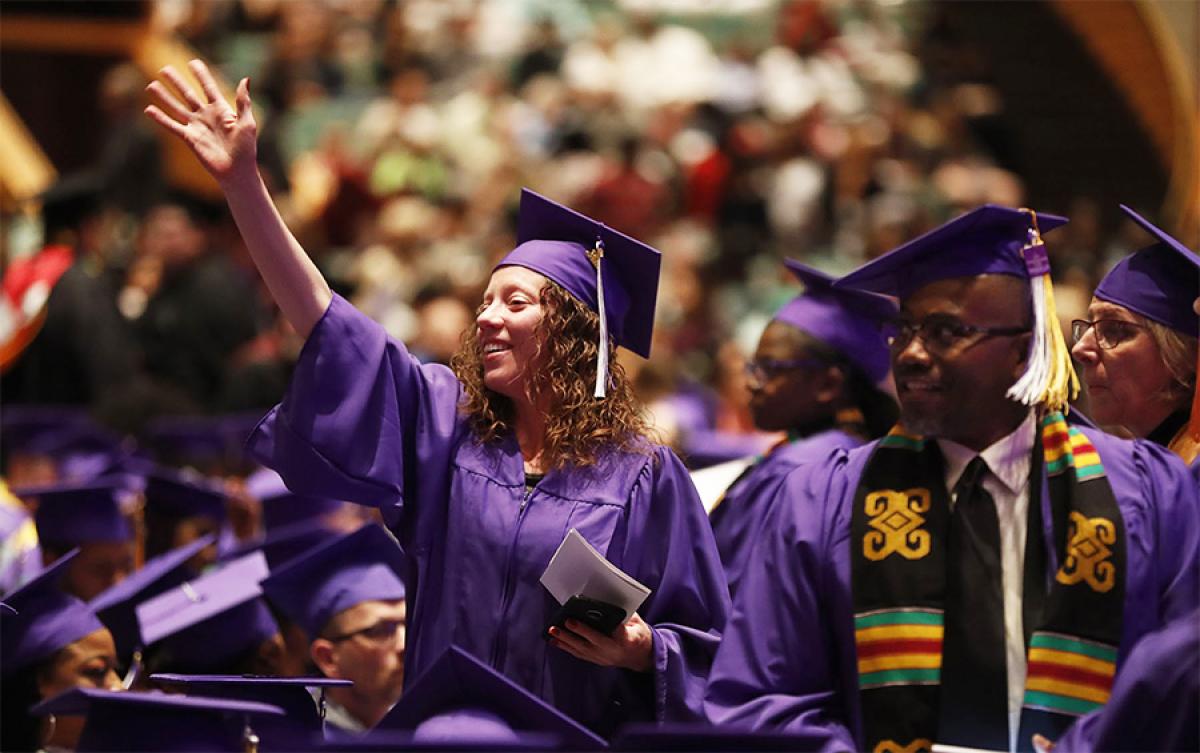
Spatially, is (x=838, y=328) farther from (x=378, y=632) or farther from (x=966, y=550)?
(x=966, y=550)

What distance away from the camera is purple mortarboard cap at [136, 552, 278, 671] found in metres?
5.27

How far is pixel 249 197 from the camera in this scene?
12.2 ft

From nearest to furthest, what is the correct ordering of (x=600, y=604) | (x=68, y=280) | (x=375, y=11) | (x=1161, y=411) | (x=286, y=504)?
(x=600, y=604)
(x=1161, y=411)
(x=286, y=504)
(x=68, y=280)
(x=375, y=11)

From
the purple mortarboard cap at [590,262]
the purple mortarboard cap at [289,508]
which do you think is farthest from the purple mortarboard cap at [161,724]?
the purple mortarboard cap at [289,508]

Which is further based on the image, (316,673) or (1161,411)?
(316,673)

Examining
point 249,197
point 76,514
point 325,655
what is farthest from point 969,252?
point 76,514

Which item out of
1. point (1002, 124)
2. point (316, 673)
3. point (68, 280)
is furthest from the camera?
point (1002, 124)

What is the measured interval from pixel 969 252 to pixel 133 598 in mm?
2859

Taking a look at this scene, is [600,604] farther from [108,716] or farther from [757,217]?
[757,217]

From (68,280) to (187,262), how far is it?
2.18 feet

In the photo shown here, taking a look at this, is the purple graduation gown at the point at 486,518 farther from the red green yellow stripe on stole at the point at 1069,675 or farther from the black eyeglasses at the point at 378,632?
the black eyeglasses at the point at 378,632

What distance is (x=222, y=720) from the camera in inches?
147

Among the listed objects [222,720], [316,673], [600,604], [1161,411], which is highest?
[1161,411]

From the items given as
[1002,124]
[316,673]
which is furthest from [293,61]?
[316,673]
